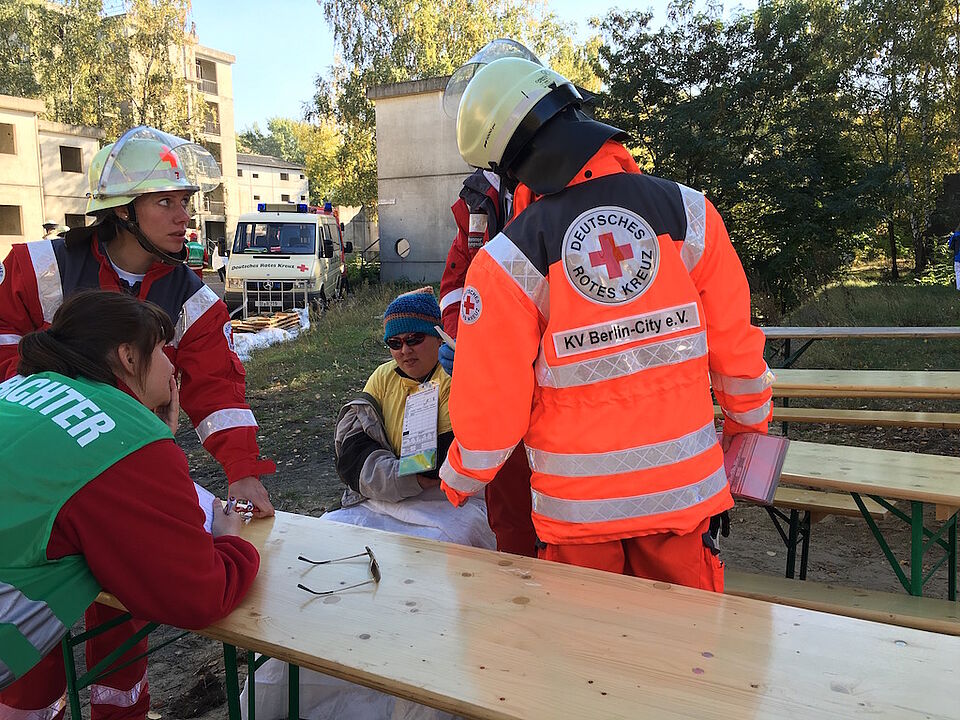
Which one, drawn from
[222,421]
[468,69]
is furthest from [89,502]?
[468,69]

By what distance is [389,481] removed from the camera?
287 cm

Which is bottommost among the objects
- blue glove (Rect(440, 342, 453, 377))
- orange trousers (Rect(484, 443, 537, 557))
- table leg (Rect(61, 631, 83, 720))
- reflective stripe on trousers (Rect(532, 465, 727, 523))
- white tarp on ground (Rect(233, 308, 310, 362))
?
white tarp on ground (Rect(233, 308, 310, 362))

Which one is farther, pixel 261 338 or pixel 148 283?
pixel 261 338

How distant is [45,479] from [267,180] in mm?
53954

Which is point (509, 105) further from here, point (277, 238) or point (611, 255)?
point (277, 238)

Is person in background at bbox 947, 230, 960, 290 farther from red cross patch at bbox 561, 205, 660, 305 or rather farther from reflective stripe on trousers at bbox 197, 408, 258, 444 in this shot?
reflective stripe on trousers at bbox 197, 408, 258, 444

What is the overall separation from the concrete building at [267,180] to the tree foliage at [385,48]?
18.7m

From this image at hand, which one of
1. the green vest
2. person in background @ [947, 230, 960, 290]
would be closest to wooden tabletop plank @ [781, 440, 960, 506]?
the green vest

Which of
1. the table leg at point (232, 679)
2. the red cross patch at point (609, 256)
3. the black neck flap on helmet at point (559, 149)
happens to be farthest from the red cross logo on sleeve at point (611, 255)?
the table leg at point (232, 679)

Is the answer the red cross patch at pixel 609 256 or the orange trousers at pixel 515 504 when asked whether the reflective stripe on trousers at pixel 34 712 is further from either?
the red cross patch at pixel 609 256

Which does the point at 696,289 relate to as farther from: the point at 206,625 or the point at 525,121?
the point at 206,625

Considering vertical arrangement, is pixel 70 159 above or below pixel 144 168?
above

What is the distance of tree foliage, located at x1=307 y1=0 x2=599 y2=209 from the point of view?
93.8 ft

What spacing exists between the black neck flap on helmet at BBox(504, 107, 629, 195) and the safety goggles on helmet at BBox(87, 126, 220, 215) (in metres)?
1.26
